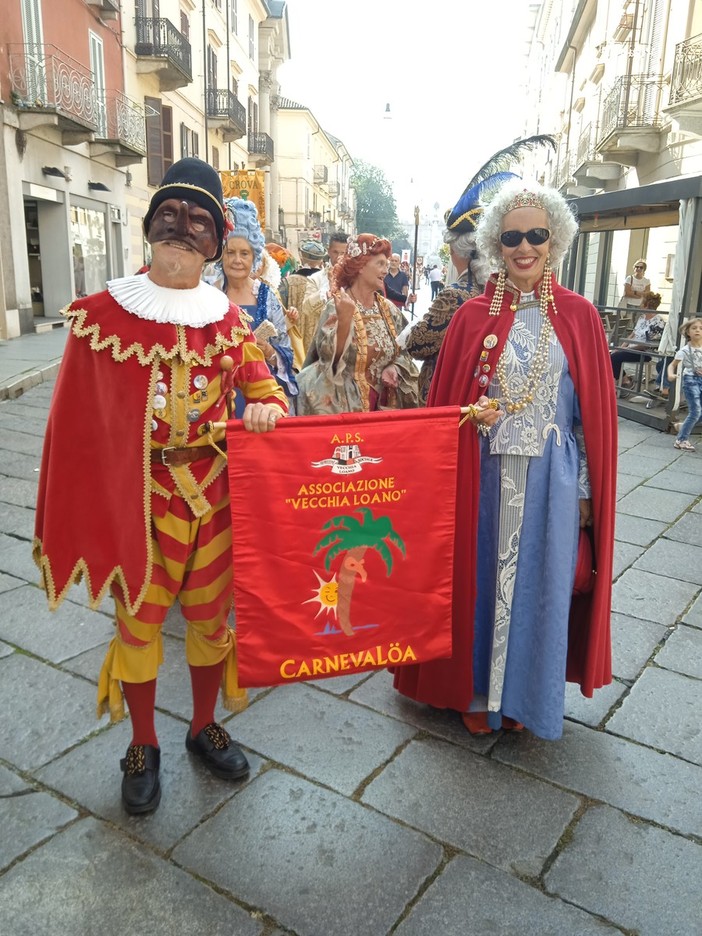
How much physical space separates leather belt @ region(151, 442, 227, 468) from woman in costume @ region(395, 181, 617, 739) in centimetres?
89

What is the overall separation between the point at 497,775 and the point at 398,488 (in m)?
1.07

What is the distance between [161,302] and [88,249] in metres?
17.3

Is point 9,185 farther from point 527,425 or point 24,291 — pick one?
point 527,425

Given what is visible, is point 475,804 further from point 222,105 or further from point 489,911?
point 222,105

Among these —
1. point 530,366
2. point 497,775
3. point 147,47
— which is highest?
point 147,47

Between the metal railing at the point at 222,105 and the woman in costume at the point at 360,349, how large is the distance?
25.9 metres

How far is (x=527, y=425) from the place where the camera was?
2.52m

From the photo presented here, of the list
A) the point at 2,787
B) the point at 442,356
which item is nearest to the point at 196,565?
the point at 2,787

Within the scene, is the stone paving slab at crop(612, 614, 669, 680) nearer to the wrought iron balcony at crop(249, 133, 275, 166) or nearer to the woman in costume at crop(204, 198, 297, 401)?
the woman in costume at crop(204, 198, 297, 401)

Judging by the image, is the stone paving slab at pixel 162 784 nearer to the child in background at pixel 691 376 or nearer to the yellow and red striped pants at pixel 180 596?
the yellow and red striped pants at pixel 180 596

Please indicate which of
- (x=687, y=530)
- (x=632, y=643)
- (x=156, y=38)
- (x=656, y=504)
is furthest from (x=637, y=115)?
(x=632, y=643)

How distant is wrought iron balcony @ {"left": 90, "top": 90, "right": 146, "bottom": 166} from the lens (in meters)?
17.7

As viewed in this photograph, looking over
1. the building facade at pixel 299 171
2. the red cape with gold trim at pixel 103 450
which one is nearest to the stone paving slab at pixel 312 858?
the red cape with gold trim at pixel 103 450

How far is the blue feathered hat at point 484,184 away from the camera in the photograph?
3.21m
